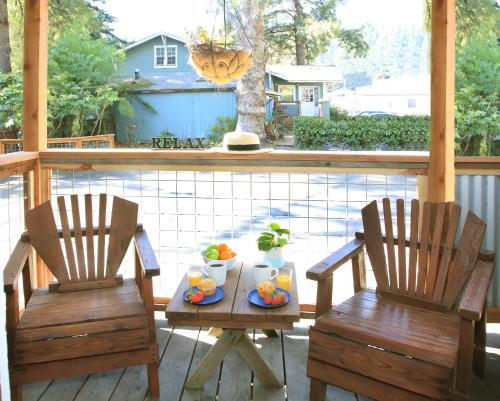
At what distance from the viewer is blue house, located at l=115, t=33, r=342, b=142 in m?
6.64

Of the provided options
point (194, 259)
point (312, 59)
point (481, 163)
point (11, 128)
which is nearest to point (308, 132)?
point (312, 59)

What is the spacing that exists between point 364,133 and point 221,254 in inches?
205

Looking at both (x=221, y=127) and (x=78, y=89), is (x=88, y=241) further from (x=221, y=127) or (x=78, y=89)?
(x=78, y=89)

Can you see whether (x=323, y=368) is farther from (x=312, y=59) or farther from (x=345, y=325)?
(x=312, y=59)

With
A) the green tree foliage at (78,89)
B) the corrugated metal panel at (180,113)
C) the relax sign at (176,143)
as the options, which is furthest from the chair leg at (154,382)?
the green tree foliage at (78,89)

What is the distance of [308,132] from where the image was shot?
22.3 feet

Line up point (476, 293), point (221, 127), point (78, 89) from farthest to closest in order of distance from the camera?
point (78, 89) < point (221, 127) < point (476, 293)

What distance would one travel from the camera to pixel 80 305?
218cm

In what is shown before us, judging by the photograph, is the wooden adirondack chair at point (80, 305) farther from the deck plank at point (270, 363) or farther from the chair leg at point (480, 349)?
the chair leg at point (480, 349)

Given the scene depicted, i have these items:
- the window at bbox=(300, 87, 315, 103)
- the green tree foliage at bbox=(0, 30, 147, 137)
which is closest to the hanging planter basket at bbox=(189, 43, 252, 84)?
the window at bbox=(300, 87, 315, 103)

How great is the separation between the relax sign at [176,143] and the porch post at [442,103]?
1.33 m

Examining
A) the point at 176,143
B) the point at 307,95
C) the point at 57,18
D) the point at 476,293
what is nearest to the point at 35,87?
the point at 176,143

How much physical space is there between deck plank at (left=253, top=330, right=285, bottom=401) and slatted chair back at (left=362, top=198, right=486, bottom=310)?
0.62m

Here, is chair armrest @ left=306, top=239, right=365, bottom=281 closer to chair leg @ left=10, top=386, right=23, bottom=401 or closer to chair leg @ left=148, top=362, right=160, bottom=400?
chair leg @ left=148, top=362, right=160, bottom=400
